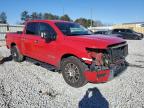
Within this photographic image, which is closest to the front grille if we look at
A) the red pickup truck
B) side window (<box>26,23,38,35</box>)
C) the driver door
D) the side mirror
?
the red pickup truck

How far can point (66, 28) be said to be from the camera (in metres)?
6.42

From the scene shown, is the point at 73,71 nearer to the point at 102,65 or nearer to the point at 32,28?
the point at 102,65

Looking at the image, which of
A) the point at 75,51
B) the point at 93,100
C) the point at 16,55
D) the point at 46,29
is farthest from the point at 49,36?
the point at 16,55

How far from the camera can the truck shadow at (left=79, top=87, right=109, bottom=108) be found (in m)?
4.45

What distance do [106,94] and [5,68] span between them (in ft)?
14.3

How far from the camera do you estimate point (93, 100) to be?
4.72 metres

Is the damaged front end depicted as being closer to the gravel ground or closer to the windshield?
the gravel ground

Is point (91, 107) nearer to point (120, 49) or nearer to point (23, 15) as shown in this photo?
point (120, 49)

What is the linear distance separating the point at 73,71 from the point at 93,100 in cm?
110

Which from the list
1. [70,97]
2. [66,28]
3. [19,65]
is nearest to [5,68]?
[19,65]

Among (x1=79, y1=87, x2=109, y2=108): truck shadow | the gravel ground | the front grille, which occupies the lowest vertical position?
(x1=79, y1=87, x2=109, y2=108): truck shadow

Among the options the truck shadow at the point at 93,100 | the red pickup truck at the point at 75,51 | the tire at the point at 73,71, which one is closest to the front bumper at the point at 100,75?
the red pickup truck at the point at 75,51

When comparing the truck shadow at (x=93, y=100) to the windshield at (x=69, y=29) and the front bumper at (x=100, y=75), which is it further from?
the windshield at (x=69, y=29)

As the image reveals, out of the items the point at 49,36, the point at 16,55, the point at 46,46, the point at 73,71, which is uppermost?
the point at 49,36
